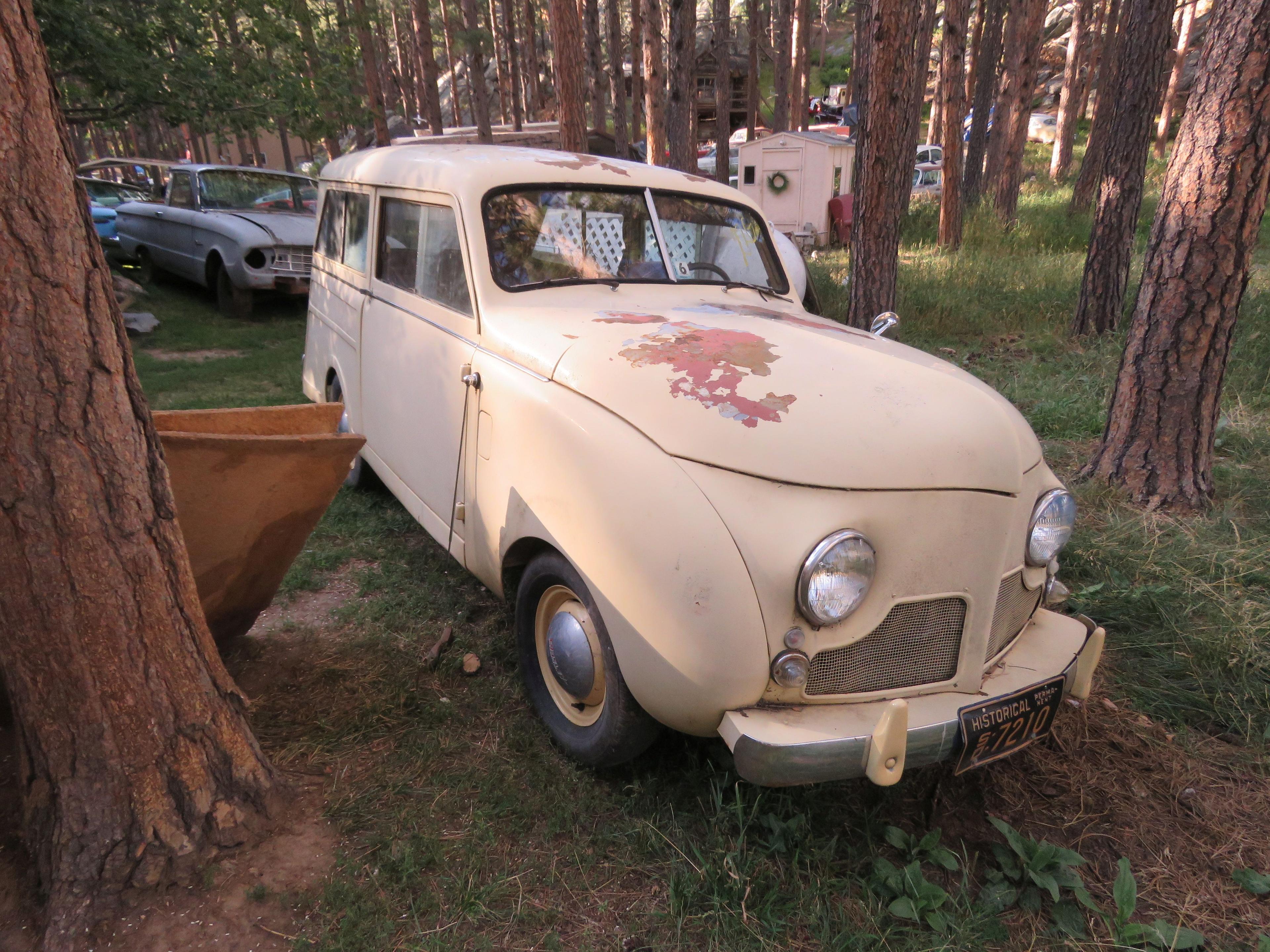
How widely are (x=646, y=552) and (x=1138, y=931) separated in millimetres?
1514

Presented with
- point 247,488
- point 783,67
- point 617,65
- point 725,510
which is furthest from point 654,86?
point 617,65

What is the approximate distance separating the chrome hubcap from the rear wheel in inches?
324

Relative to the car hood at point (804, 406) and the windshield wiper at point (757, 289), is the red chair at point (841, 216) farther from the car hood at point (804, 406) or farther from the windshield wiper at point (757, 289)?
the car hood at point (804, 406)

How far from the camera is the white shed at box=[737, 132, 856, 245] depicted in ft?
52.5

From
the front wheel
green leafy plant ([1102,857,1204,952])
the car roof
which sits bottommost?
green leafy plant ([1102,857,1204,952])

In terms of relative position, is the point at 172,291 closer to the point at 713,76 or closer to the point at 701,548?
the point at 701,548

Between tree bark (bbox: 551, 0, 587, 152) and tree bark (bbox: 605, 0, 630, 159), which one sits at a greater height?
tree bark (bbox: 605, 0, 630, 159)

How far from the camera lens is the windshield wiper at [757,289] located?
340 cm

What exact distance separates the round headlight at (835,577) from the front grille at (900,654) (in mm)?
123

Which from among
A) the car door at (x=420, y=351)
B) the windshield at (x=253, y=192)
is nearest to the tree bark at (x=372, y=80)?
the windshield at (x=253, y=192)

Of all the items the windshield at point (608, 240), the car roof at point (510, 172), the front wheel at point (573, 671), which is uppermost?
the car roof at point (510, 172)

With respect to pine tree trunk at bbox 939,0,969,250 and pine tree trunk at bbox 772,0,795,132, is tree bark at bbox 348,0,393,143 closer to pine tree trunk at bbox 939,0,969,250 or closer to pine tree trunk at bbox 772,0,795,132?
pine tree trunk at bbox 772,0,795,132

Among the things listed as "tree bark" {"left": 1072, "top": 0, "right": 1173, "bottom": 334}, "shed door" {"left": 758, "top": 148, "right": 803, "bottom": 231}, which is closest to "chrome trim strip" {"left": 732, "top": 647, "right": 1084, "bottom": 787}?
"tree bark" {"left": 1072, "top": 0, "right": 1173, "bottom": 334}

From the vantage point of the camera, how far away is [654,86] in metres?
10.8
